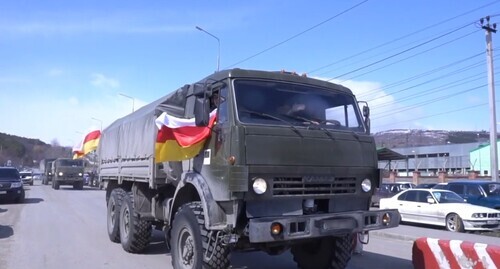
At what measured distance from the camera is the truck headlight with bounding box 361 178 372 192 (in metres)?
7.04

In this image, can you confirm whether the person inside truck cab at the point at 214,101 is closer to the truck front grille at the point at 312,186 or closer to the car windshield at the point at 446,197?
the truck front grille at the point at 312,186

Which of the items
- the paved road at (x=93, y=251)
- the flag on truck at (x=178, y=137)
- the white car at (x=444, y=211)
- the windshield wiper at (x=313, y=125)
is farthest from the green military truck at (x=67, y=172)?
the windshield wiper at (x=313, y=125)

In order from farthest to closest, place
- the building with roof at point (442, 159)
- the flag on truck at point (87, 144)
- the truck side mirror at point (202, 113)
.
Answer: the building with roof at point (442, 159) → the flag on truck at point (87, 144) → the truck side mirror at point (202, 113)

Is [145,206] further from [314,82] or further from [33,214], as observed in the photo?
[33,214]

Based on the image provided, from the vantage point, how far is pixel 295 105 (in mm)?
6938

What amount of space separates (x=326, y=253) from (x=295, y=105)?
2.29 m

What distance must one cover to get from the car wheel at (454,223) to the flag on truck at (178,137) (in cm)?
1184

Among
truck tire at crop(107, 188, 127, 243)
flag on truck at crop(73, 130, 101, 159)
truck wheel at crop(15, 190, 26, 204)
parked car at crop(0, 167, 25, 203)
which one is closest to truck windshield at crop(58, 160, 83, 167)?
parked car at crop(0, 167, 25, 203)

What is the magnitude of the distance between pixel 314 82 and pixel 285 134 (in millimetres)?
1276

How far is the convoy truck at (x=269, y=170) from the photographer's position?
6141 millimetres

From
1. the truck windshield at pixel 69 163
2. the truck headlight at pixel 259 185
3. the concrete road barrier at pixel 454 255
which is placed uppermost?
the truck windshield at pixel 69 163

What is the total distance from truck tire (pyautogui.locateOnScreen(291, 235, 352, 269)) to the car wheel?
1002cm

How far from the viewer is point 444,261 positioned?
23.3 feet

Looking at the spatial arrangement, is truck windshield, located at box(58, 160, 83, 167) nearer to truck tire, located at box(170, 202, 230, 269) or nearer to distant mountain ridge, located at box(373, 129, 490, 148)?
truck tire, located at box(170, 202, 230, 269)
